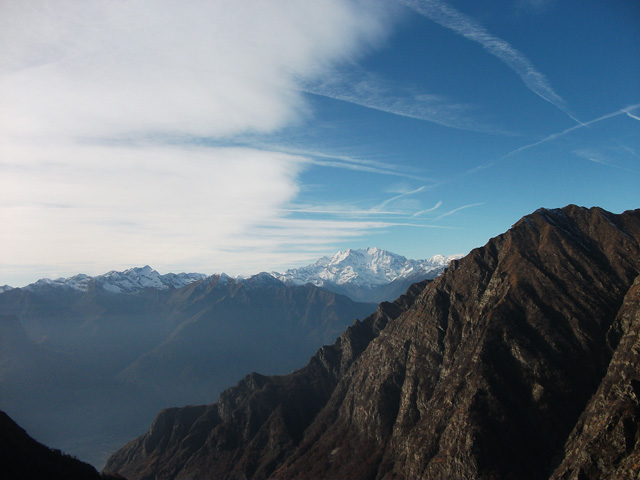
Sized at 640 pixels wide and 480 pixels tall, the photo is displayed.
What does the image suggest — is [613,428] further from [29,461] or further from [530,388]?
[29,461]

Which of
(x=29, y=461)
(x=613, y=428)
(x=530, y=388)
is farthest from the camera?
(x=530, y=388)

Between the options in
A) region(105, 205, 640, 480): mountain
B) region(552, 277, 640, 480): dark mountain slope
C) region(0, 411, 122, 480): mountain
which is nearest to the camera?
region(0, 411, 122, 480): mountain

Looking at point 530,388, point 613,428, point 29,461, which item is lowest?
point 530,388

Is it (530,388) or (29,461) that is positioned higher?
(29,461)

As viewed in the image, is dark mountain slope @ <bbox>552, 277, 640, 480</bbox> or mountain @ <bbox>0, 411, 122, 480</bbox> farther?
dark mountain slope @ <bbox>552, 277, 640, 480</bbox>

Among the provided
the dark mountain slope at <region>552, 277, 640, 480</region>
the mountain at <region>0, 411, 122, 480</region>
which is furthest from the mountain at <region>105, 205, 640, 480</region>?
the mountain at <region>0, 411, 122, 480</region>

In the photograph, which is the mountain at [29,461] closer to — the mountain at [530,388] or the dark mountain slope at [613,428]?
the mountain at [530,388]

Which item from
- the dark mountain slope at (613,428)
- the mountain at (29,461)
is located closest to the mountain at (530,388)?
the dark mountain slope at (613,428)

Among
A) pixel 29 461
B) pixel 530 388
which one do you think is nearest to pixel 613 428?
pixel 530 388

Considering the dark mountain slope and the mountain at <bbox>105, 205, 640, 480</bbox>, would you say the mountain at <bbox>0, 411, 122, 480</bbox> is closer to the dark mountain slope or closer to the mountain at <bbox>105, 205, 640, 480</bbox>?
the mountain at <bbox>105, 205, 640, 480</bbox>
